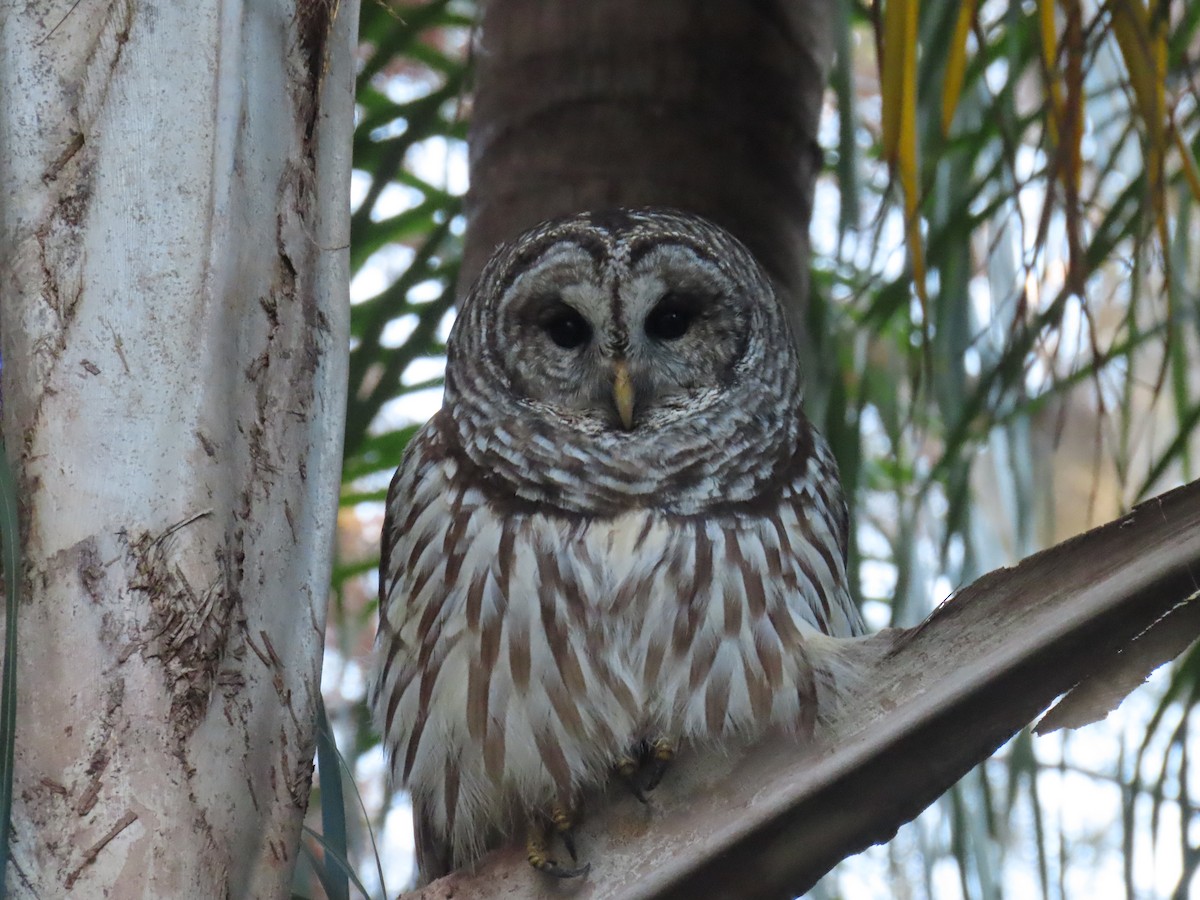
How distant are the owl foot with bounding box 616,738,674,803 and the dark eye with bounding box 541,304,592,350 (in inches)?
32.0

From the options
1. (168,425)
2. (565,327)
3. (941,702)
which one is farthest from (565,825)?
(565,327)

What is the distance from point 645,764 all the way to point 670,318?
0.90 metres

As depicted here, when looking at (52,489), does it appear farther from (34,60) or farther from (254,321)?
(34,60)

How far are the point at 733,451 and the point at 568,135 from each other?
2.16 ft

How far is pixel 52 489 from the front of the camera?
1.29 meters

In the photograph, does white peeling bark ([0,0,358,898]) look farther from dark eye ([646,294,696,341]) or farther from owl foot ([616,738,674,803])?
dark eye ([646,294,696,341])

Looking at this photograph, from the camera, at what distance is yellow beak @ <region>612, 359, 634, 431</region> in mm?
2363

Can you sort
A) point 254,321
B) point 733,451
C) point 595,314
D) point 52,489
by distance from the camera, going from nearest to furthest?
1. point 52,489
2. point 254,321
3. point 733,451
4. point 595,314

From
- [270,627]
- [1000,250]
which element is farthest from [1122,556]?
[1000,250]

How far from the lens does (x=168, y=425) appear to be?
1.32 m

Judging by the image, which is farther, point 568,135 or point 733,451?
point 568,135

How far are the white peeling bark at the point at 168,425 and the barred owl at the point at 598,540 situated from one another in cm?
54

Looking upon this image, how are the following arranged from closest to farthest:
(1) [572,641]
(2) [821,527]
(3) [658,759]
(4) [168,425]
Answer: (4) [168,425]
(3) [658,759]
(1) [572,641]
(2) [821,527]

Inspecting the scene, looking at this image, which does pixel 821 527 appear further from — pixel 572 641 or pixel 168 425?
pixel 168 425
